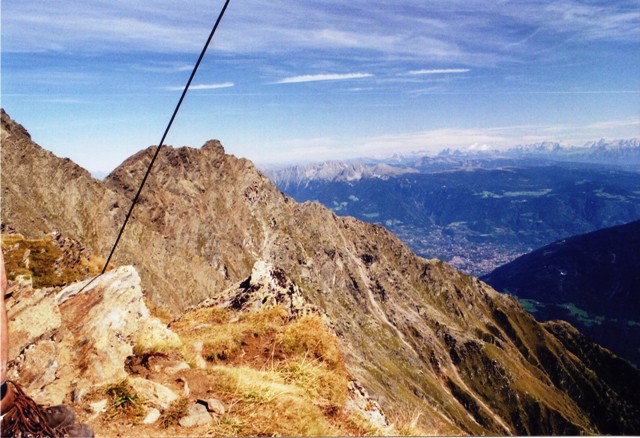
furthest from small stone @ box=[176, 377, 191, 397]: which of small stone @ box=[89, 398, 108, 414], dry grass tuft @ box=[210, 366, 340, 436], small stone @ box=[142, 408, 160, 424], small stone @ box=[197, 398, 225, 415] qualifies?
small stone @ box=[89, 398, 108, 414]

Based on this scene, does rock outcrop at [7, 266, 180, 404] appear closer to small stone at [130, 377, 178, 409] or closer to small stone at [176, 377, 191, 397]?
small stone at [130, 377, 178, 409]

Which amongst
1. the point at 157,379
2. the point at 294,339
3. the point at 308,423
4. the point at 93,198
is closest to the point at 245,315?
the point at 294,339

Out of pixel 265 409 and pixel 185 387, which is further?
pixel 185 387

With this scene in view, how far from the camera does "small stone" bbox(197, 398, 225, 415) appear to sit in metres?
9.65

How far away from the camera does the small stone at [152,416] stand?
9156 mm

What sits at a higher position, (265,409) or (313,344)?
(313,344)

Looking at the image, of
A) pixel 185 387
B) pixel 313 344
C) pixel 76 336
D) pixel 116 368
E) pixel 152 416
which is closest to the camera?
pixel 152 416

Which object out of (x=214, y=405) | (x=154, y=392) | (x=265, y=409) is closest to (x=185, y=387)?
(x=154, y=392)

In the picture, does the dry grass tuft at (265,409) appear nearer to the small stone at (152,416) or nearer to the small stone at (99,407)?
the small stone at (152,416)

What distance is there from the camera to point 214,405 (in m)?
9.73

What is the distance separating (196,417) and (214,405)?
0.50 metres

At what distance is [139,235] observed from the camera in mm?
164125

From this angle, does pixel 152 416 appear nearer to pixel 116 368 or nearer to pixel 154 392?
pixel 154 392

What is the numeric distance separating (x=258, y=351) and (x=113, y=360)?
4.32 metres
